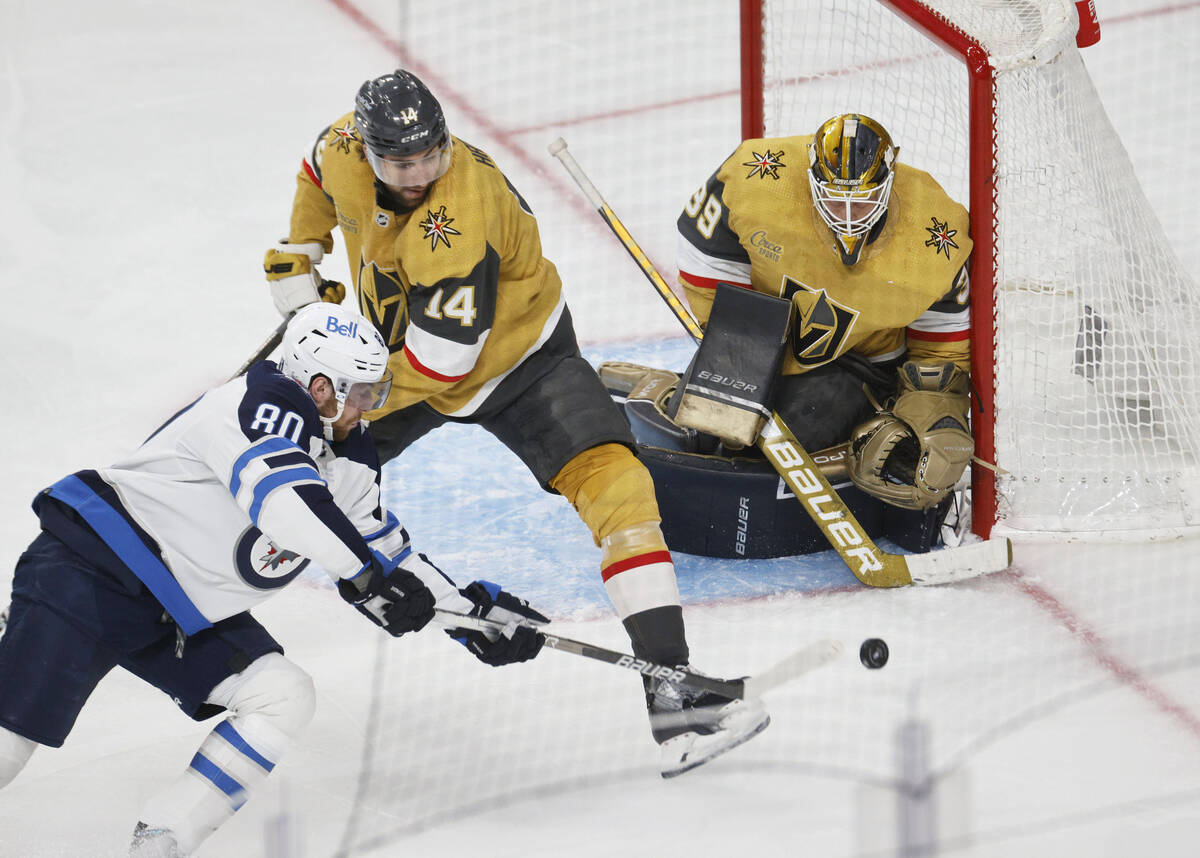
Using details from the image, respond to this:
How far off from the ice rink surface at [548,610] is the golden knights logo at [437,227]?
2.92ft

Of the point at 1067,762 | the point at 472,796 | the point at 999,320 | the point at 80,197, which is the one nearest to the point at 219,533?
the point at 472,796

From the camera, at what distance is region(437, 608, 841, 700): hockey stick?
257 centimetres

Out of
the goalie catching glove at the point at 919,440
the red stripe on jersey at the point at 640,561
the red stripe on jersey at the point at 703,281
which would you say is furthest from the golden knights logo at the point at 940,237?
the red stripe on jersey at the point at 640,561

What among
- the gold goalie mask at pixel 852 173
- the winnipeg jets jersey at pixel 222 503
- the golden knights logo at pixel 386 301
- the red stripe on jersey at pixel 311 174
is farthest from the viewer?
the red stripe on jersey at pixel 311 174

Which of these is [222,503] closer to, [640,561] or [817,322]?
[640,561]

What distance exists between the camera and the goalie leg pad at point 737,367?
325cm

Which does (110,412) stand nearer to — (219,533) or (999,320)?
(219,533)

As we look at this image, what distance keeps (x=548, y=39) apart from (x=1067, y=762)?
4.06 metres

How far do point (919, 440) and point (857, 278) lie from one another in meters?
0.37

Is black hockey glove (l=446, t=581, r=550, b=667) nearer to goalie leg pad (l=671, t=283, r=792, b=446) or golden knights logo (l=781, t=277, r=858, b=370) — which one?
goalie leg pad (l=671, t=283, r=792, b=446)

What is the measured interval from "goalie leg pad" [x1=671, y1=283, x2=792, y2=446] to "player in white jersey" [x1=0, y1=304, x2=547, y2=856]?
100cm

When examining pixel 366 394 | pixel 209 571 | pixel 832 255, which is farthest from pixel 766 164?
pixel 209 571

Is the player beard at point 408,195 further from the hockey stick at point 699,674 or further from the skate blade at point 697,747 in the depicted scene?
the skate blade at point 697,747

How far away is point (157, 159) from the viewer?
5418 mm
